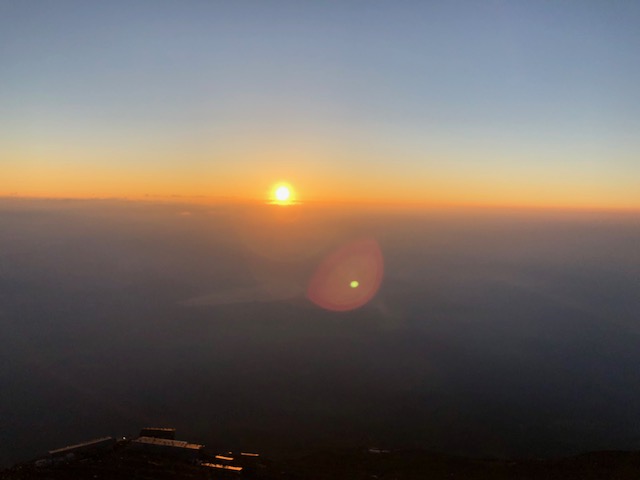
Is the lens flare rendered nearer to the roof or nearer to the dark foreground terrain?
the dark foreground terrain

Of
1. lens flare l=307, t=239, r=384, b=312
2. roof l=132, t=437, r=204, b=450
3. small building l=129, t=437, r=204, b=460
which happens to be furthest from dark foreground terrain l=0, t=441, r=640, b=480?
lens flare l=307, t=239, r=384, b=312

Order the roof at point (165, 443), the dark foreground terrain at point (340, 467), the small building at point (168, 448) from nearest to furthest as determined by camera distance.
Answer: the dark foreground terrain at point (340, 467)
the small building at point (168, 448)
the roof at point (165, 443)

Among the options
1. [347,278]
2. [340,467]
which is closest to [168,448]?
[340,467]

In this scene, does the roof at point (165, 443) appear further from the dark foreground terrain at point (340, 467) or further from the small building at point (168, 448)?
the dark foreground terrain at point (340, 467)

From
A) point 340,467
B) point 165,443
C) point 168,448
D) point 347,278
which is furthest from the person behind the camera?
point 347,278

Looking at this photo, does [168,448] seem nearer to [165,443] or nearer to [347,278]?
[165,443]

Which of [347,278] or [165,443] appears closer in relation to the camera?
[165,443]

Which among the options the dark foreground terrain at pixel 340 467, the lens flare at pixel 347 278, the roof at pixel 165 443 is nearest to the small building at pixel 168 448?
the roof at pixel 165 443
